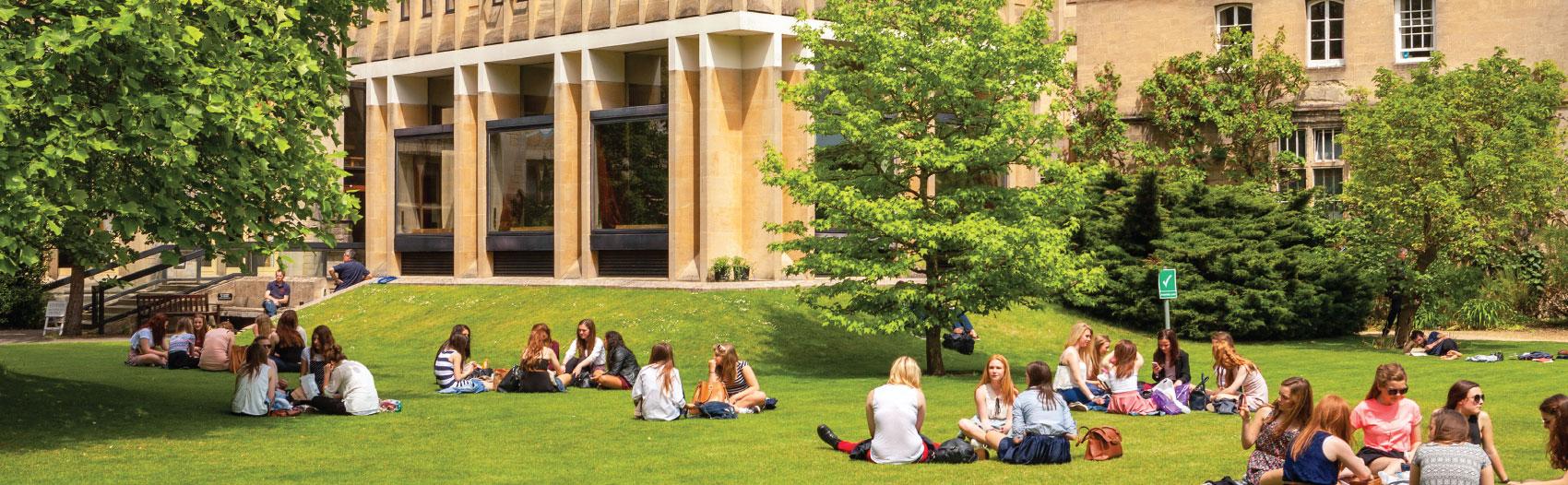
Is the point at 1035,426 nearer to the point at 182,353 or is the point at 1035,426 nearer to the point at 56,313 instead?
the point at 182,353

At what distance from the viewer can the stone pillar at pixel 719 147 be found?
40562mm

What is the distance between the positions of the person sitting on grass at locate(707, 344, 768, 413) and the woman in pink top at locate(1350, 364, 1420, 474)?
918 centimetres

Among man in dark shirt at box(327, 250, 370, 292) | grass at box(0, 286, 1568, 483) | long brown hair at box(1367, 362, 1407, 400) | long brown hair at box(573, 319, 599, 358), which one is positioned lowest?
grass at box(0, 286, 1568, 483)

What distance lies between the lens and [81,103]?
17.9 m

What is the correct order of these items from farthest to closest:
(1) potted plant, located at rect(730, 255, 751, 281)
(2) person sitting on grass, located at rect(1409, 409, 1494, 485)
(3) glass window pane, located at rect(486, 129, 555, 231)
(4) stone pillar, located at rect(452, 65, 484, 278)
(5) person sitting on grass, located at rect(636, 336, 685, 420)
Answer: (4) stone pillar, located at rect(452, 65, 484, 278) < (3) glass window pane, located at rect(486, 129, 555, 231) < (1) potted plant, located at rect(730, 255, 751, 281) < (5) person sitting on grass, located at rect(636, 336, 685, 420) < (2) person sitting on grass, located at rect(1409, 409, 1494, 485)

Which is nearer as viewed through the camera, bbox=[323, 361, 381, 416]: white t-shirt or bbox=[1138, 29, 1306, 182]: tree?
bbox=[323, 361, 381, 416]: white t-shirt

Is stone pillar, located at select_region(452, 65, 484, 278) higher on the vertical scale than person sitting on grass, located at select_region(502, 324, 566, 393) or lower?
higher

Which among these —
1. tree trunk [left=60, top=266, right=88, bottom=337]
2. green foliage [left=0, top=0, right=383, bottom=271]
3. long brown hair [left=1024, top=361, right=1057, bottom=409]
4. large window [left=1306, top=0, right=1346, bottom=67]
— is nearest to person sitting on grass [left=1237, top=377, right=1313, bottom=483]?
long brown hair [left=1024, top=361, right=1057, bottom=409]

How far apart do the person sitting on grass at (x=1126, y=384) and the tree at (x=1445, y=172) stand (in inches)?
605

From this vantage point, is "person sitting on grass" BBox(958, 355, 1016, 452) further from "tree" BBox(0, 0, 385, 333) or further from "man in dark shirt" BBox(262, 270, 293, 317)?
"man in dark shirt" BBox(262, 270, 293, 317)

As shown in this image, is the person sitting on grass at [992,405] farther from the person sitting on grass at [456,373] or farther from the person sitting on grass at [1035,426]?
the person sitting on grass at [456,373]

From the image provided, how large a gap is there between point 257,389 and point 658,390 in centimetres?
519

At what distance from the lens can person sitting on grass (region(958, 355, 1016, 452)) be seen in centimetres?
1695

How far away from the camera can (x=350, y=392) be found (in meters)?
21.4
